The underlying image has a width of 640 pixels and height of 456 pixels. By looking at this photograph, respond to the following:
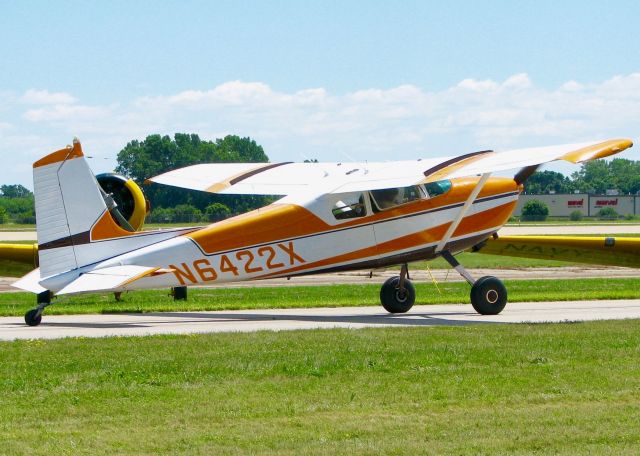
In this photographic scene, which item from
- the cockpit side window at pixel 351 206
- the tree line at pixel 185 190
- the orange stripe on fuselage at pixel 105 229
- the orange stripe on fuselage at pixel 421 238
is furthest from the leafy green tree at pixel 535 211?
the orange stripe on fuselage at pixel 105 229

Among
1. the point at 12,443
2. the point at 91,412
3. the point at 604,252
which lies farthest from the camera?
the point at 604,252

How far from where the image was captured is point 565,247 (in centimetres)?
2198

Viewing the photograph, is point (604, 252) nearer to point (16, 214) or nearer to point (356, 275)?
point (356, 275)

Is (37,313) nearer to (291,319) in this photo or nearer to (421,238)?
(291,319)

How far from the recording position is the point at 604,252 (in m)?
22.2

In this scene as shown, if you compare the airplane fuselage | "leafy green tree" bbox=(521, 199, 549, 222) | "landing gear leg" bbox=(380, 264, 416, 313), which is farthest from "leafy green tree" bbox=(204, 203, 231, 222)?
the airplane fuselage

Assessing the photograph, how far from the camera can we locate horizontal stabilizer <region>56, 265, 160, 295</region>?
15656mm

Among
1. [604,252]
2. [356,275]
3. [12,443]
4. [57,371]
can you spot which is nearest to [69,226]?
[57,371]

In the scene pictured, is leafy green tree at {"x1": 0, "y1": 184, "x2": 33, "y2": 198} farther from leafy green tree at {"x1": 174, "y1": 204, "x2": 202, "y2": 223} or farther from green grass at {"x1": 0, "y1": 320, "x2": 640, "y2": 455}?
green grass at {"x1": 0, "y1": 320, "x2": 640, "y2": 455}

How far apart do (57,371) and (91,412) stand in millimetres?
2330

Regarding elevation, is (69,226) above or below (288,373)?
above

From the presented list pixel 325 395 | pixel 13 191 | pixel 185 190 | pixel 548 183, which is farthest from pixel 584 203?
pixel 325 395

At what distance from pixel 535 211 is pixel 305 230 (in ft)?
326

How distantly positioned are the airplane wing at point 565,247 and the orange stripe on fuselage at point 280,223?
3.40 m
